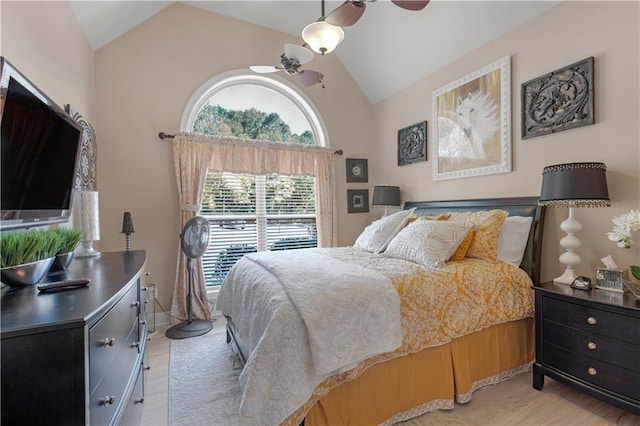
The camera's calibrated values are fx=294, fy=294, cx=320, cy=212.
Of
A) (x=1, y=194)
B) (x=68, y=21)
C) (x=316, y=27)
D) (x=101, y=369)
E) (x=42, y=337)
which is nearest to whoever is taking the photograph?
(x=42, y=337)

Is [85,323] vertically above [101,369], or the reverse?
[85,323]

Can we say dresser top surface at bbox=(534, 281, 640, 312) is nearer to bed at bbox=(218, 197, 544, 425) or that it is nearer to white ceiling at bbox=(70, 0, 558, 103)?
bed at bbox=(218, 197, 544, 425)

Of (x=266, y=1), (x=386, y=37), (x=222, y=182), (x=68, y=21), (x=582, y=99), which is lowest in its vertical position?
(x=222, y=182)

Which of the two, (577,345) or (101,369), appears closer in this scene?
(101,369)

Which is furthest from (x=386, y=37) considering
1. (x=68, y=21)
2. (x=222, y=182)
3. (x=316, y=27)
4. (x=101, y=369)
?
(x=101, y=369)

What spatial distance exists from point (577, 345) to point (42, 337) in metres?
2.61

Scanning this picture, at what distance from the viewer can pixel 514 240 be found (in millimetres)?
2461

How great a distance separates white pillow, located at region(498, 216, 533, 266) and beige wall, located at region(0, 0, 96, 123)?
3307mm

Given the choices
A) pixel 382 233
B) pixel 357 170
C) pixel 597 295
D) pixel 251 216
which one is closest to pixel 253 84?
pixel 251 216

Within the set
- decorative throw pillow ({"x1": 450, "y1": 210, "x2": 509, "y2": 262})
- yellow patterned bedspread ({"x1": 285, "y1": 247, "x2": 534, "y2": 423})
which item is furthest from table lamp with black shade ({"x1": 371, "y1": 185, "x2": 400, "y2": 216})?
yellow patterned bedspread ({"x1": 285, "y1": 247, "x2": 534, "y2": 423})

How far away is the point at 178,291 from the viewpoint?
3279 millimetres

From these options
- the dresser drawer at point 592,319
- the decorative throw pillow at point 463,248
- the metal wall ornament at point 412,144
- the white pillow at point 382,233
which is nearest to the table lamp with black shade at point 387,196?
the metal wall ornament at point 412,144

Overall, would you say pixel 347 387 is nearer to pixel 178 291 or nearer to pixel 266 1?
pixel 178 291

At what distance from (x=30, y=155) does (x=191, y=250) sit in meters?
1.81
